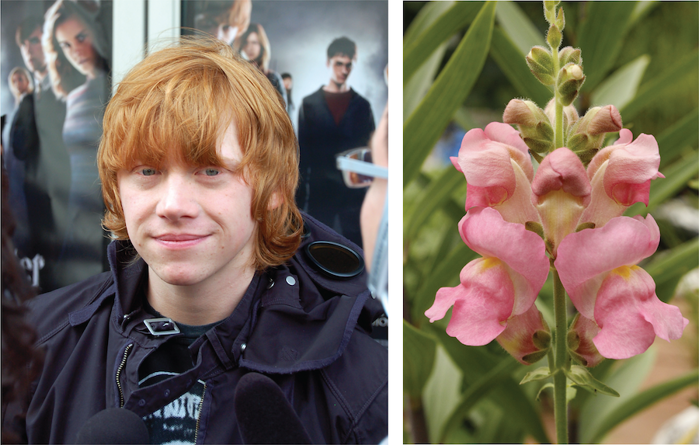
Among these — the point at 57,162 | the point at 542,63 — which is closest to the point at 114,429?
the point at 57,162

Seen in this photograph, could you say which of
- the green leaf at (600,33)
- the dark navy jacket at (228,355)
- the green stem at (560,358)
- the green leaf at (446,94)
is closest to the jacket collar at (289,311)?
the dark navy jacket at (228,355)

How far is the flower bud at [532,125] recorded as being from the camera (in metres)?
0.37

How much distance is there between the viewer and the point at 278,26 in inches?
22.0

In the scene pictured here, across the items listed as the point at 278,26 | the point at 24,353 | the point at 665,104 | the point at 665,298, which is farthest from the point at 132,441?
the point at 665,104

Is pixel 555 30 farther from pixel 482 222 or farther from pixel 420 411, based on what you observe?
pixel 420 411

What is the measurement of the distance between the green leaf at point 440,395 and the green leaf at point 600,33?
375 millimetres

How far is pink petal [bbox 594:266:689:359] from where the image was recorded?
333mm

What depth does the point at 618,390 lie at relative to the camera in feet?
2.03

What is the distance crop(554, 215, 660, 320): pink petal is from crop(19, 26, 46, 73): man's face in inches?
21.9

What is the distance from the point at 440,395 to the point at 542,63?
0.40 metres

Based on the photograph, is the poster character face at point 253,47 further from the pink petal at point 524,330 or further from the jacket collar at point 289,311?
the pink petal at point 524,330

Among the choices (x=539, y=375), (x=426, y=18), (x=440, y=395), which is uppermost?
(x=426, y=18)

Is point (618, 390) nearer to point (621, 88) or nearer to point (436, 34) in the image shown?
point (621, 88)

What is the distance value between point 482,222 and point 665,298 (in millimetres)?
338
